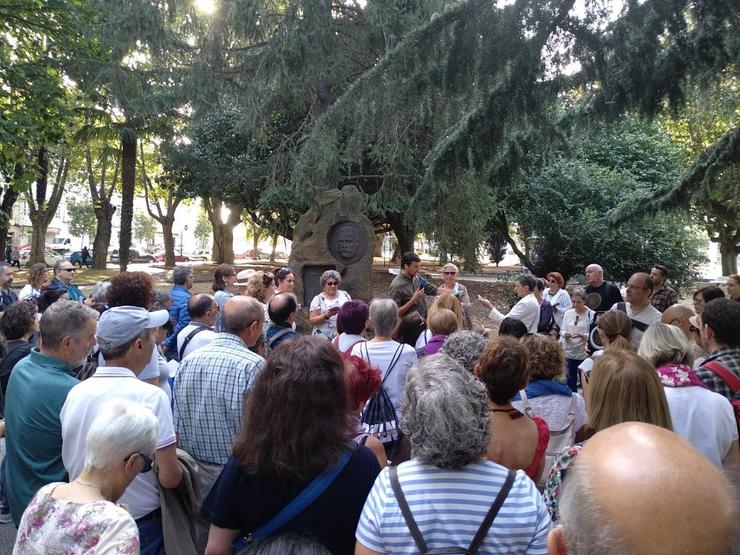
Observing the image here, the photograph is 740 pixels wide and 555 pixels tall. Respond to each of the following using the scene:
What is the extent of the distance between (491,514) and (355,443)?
1.81 ft

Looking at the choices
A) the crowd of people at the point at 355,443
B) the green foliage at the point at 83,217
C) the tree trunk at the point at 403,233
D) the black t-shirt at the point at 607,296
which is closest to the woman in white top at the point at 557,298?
the black t-shirt at the point at 607,296

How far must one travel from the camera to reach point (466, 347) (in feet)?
11.6

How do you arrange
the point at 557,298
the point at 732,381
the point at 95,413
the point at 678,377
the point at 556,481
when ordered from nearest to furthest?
the point at 556,481
the point at 95,413
the point at 678,377
the point at 732,381
the point at 557,298

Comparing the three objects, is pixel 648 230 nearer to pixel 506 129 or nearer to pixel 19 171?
pixel 506 129

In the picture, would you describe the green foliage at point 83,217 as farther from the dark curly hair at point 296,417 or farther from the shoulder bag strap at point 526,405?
the dark curly hair at point 296,417

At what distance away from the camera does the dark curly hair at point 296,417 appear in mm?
2016

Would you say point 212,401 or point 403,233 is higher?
point 403,233

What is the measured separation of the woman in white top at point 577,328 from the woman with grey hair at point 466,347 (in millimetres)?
3640

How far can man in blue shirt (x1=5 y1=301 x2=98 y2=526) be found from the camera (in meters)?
2.81

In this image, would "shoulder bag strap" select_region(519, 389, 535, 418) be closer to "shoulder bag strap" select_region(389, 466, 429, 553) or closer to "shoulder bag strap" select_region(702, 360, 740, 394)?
"shoulder bag strap" select_region(702, 360, 740, 394)

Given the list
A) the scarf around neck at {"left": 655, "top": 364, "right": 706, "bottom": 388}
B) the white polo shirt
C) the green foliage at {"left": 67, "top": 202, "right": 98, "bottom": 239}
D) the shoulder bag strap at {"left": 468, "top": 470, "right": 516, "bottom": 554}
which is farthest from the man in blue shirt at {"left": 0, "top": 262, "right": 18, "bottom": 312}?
the green foliage at {"left": 67, "top": 202, "right": 98, "bottom": 239}

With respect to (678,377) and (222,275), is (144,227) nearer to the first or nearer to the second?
(222,275)

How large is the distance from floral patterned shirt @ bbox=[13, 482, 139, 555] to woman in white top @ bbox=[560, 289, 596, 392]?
5.87 m

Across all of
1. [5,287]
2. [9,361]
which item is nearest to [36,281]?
[5,287]
